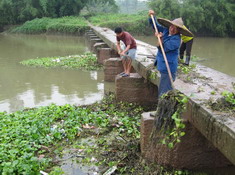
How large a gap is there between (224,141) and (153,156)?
126 centimetres

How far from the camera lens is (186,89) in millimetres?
4168

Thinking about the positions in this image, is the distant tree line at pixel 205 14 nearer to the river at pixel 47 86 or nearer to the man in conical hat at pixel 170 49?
the river at pixel 47 86

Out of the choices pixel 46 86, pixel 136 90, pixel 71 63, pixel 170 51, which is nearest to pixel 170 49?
pixel 170 51

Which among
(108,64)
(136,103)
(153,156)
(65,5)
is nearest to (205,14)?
(65,5)

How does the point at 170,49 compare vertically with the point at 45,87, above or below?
above

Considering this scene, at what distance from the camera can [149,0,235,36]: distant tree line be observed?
27422 millimetres

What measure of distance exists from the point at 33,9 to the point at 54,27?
6.00 m

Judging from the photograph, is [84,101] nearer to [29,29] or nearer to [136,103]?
[136,103]

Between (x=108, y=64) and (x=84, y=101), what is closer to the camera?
(x=84, y=101)

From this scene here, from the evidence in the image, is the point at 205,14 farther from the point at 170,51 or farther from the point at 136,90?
the point at 170,51

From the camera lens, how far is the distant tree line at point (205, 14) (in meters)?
27.4

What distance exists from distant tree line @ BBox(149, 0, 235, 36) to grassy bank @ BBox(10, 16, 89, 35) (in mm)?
8158

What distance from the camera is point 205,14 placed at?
2788cm

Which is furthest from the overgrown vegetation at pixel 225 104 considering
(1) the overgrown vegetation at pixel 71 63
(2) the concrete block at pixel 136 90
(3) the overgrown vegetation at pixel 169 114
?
(1) the overgrown vegetation at pixel 71 63
